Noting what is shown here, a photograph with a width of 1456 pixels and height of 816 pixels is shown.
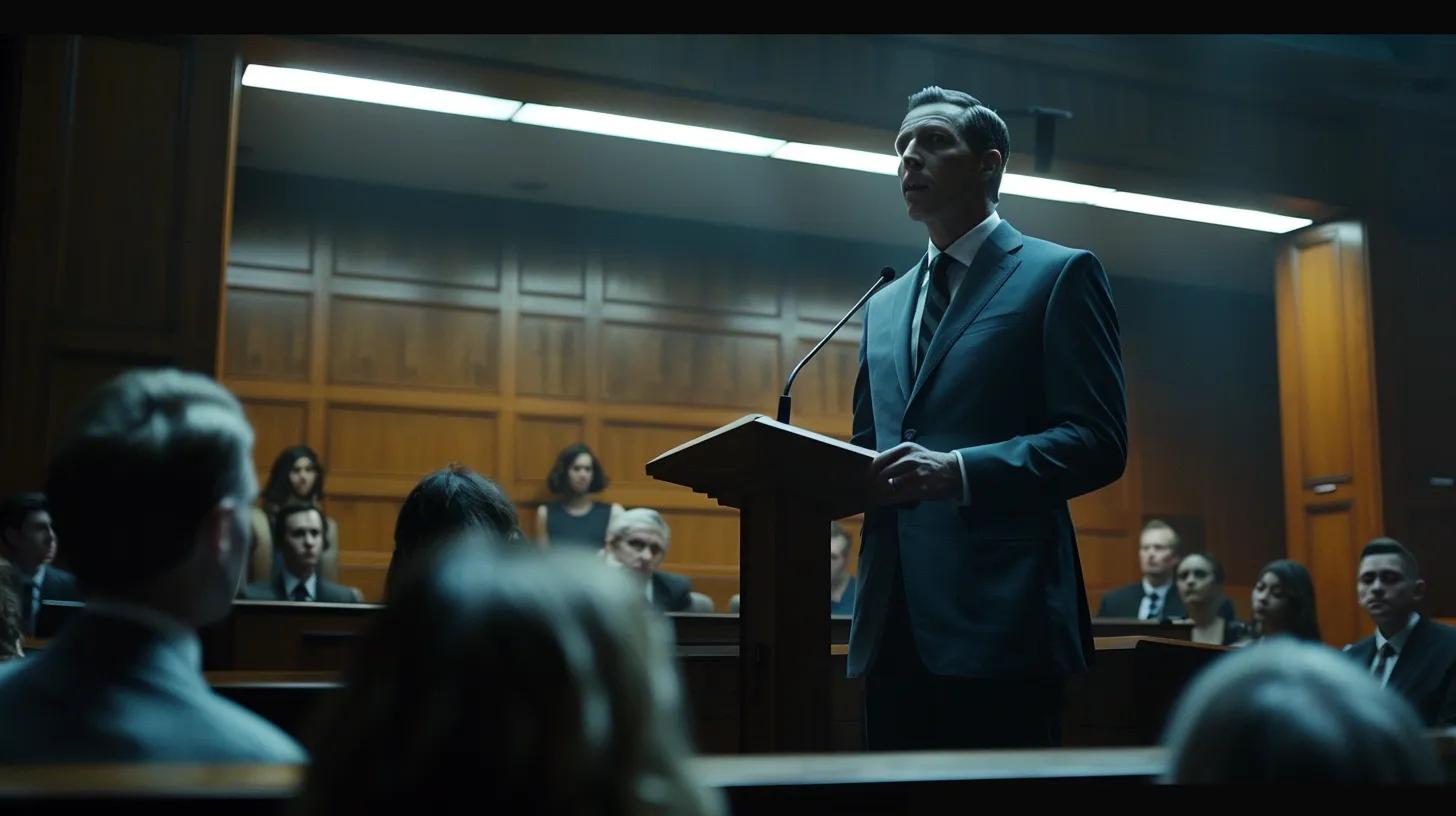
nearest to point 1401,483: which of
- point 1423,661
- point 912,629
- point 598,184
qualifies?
point 1423,661

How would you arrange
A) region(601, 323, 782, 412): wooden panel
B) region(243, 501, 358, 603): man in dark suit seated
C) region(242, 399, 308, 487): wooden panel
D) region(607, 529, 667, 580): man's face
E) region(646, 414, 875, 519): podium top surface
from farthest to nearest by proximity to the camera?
region(601, 323, 782, 412): wooden panel
region(242, 399, 308, 487): wooden panel
region(607, 529, 667, 580): man's face
region(243, 501, 358, 603): man in dark suit seated
region(646, 414, 875, 519): podium top surface

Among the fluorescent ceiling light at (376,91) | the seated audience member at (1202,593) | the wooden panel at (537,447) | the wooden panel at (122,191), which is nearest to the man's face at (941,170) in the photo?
the wooden panel at (122,191)

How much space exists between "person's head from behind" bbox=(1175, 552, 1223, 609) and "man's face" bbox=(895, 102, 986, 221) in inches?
206

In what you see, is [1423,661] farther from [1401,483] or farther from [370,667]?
[370,667]

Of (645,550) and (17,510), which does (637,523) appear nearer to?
(645,550)

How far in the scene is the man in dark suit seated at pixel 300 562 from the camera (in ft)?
20.1

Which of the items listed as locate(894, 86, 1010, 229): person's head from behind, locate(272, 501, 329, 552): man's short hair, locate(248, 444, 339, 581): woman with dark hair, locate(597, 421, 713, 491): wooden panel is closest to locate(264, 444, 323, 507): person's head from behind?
locate(248, 444, 339, 581): woman with dark hair

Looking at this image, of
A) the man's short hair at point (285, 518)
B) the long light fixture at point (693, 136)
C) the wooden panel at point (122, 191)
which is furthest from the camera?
the long light fixture at point (693, 136)

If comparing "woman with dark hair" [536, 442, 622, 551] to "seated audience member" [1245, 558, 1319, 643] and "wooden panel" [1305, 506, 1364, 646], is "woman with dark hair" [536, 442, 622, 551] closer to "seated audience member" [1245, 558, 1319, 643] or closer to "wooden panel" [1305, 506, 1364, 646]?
"seated audience member" [1245, 558, 1319, 643]

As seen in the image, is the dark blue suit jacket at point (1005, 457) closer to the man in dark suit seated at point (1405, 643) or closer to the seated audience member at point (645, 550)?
the man in dark suit seated at point (1405, 643)

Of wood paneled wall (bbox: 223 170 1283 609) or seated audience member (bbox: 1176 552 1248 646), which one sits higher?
wood paneled wall (bbox: 223 170 1283 609)

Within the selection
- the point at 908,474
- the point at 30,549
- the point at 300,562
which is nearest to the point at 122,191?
the point at 30,549

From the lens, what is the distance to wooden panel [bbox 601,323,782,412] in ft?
30.1

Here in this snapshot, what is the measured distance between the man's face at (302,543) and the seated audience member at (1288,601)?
3.87m
